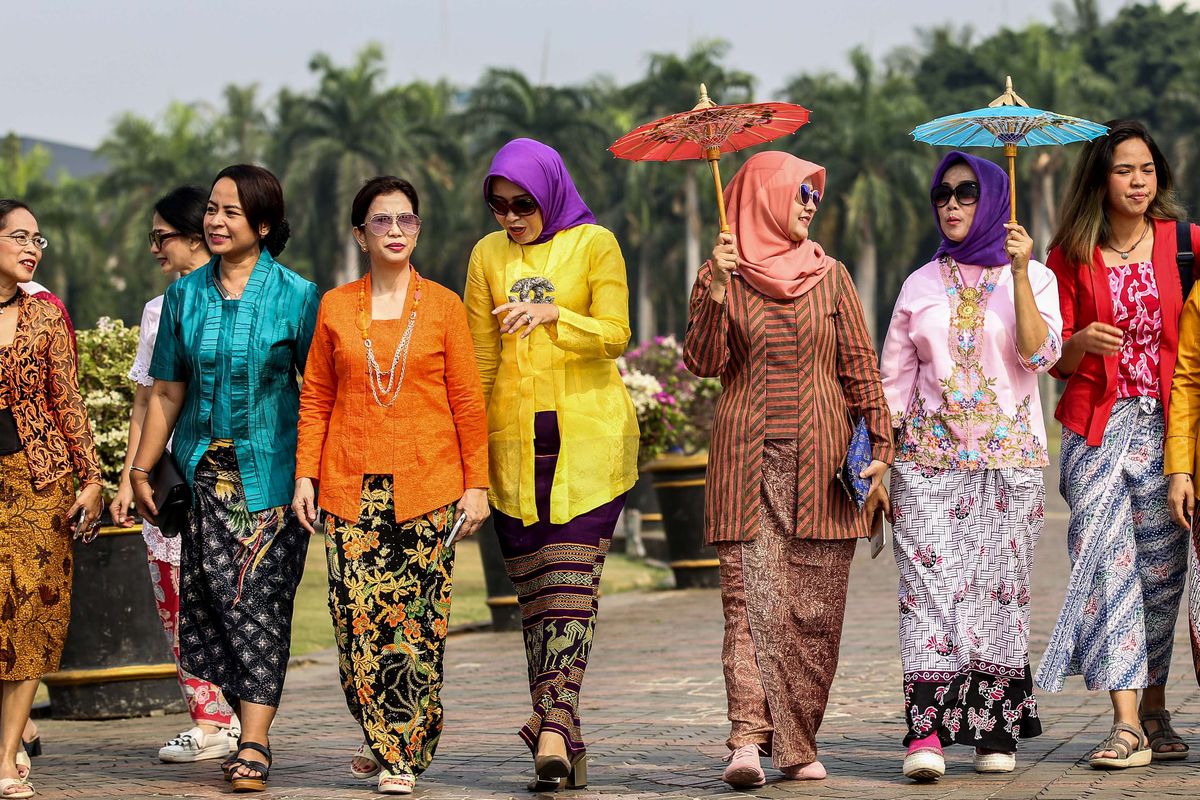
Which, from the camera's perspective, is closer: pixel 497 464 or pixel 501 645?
pixel 497 464

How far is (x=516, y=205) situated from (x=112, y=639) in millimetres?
3796

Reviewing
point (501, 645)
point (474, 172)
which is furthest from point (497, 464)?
point (474, 172)

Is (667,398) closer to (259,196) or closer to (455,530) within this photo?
(259,196)

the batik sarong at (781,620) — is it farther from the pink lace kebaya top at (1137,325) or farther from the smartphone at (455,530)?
the pink lace kebaya top at (1137,325)

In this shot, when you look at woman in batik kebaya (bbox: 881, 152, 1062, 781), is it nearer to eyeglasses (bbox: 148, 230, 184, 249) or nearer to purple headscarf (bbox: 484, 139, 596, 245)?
purple headscarf (bbox: 484, 139, 596, 245)

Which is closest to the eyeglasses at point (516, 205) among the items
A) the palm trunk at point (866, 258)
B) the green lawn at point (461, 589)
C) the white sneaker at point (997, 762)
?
the white sneaker at point (997, 762)

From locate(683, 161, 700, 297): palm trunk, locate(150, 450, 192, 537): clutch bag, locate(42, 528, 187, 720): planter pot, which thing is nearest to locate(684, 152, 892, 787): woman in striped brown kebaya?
locate(150, 450, 192, 537): clutch bag

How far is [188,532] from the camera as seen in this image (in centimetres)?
599

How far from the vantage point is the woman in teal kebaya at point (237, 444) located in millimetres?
5883

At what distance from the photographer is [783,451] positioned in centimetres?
575

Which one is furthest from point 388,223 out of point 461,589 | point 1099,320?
point 461,589

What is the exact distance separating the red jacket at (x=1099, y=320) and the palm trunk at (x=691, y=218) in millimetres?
49562

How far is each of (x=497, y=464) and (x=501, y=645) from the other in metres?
5.36

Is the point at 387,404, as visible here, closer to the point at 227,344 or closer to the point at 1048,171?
the point at 227,344
